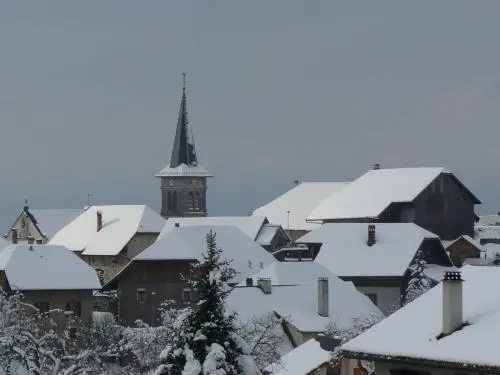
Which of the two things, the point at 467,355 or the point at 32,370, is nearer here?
the point at 467,355

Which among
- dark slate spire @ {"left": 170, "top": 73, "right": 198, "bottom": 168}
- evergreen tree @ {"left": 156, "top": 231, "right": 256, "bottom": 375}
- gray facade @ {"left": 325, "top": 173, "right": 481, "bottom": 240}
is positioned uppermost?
dark slate spire @ {"left": 170, "top": 73, "right": 198, "bottom": 168}

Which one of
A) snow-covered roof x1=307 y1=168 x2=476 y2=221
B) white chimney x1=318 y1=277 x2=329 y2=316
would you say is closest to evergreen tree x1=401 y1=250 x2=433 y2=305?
white chimney x1=318 y1=277 x2=329 y2=316

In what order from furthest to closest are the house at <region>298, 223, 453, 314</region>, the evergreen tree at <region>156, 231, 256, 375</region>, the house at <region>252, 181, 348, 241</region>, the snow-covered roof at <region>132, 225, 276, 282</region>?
the house at <region>252, 181, 348, 241</region>
the snow-covered roof at <region>132, 225, 276, 282</region>
the house at <region>298, 223, 453, 314</region>
the evergreen tree at <region>156, 231, 256, 375</region>

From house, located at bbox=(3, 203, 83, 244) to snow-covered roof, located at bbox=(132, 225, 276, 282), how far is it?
175 feet

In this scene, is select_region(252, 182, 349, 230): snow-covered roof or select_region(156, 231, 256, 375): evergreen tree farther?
select_region(252, 182, 349, 230): snow-covered roof

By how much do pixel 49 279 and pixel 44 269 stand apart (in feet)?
3.79

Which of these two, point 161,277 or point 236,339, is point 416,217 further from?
point 236,339

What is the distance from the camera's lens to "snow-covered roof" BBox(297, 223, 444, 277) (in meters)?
82.9

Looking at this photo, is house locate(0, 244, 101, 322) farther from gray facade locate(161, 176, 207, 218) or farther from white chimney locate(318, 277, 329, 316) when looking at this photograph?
gray facade locate(161, 176, 207, 218)

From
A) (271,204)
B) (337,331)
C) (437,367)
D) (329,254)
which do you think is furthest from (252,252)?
(437,367)

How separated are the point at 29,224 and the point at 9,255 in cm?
5994

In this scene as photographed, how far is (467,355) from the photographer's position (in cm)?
2753

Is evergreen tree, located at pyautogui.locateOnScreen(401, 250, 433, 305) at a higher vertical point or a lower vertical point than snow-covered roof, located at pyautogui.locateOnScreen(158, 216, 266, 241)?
lower

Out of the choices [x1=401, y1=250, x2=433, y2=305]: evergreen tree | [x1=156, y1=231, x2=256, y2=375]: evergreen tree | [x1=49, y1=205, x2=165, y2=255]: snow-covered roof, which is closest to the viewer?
[x1=156, y1=231, x2=256, y2=375]: evergreen tree
